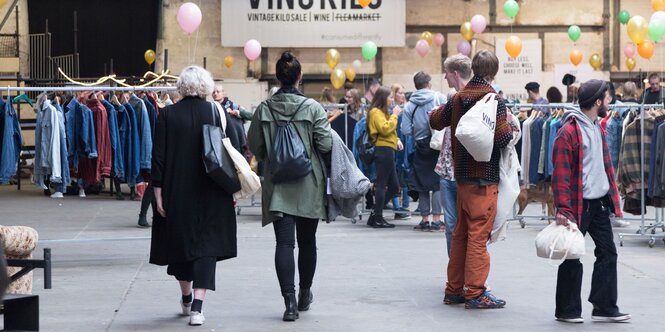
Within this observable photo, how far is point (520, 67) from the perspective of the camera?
2622 centimetres

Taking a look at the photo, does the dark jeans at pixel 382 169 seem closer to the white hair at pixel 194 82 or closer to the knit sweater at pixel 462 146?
the knit sweater at pixel 462 146

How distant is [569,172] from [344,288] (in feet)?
7.53

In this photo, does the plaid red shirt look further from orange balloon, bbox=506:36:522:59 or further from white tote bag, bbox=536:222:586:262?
orange balloon, bbox=506:36:522:59

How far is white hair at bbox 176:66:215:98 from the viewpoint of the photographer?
6.90 metres

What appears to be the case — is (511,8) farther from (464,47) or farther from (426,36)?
(426,36)

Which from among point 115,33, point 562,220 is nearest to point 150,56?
point 115,33

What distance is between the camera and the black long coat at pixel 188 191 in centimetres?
689

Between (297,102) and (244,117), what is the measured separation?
4.27 m

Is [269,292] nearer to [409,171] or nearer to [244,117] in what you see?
[244,117]

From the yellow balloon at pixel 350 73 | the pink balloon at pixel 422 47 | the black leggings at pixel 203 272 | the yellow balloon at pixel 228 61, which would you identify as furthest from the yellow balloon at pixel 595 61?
the black leggings at pixel 203 272

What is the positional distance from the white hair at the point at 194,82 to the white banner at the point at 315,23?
18.9m

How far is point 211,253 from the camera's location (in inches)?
272

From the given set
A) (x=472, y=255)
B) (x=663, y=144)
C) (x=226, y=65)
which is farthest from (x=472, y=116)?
(x=226, y=65)

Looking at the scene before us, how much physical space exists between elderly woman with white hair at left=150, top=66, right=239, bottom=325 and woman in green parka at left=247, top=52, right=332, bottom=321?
11.9 inches
